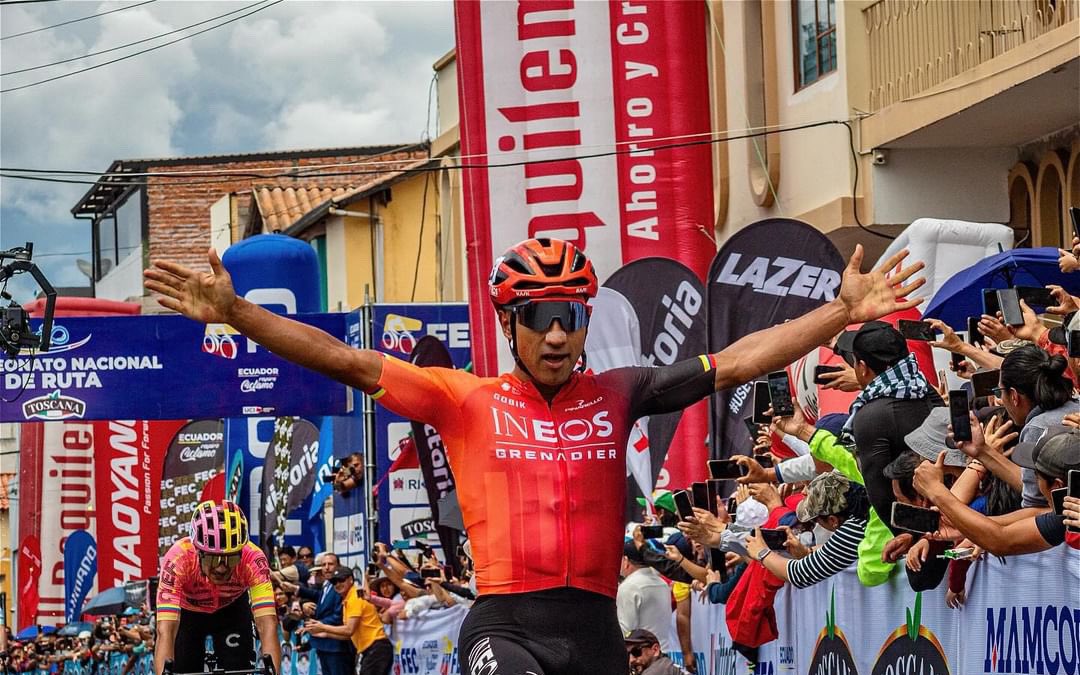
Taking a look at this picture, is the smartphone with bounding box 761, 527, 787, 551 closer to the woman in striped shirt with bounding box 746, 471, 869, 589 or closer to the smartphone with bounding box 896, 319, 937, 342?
the woman in striped shirt with bounding box 746, 471, 869, 589

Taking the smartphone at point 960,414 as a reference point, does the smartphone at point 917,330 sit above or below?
above

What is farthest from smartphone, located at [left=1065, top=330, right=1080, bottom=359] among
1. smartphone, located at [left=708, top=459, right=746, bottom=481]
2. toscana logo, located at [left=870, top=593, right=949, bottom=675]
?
smartphone, located at [left=708, top=459, right=746, bottom=481]

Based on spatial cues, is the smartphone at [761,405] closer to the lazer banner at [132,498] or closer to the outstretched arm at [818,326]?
the outstretched arm at [818,326]

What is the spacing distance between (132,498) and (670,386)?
1263 inches

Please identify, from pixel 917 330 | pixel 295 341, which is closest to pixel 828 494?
pixel 917 330

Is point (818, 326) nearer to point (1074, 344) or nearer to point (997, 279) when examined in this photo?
point (1074, 344)

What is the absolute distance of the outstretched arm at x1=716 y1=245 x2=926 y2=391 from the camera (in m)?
6.78

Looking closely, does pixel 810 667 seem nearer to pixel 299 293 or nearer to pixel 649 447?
pixel 649 447

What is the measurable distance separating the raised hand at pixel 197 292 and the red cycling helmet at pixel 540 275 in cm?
92

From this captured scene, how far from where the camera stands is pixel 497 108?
61.6 feet

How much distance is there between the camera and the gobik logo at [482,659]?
243 inches

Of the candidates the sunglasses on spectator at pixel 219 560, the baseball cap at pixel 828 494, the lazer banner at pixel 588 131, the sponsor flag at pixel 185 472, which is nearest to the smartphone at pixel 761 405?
the baseball cap at pixel 828 494

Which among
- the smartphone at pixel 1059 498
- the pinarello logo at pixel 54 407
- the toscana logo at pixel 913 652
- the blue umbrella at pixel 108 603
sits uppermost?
the pinarello logo at pixel 54 407

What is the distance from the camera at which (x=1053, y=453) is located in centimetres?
726
